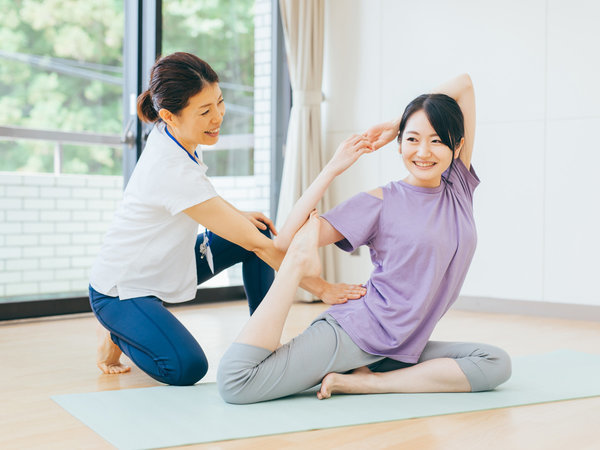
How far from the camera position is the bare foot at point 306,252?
1.76 meters

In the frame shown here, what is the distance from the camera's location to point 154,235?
2035 mm

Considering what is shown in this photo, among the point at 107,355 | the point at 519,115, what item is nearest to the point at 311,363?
the point at 107,355

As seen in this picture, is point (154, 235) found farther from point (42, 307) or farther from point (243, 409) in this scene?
point (42, 307)

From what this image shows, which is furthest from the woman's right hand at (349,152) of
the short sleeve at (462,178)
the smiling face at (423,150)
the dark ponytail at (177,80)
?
the dark ponytail at (177,80)

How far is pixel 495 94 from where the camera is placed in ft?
12.2

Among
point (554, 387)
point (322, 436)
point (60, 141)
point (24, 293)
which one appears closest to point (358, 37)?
point (60, 141)

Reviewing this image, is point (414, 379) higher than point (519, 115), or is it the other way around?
point (519, 115)

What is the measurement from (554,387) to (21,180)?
258 centimetres

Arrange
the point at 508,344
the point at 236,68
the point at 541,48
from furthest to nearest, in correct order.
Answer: the point at 236,68
the point at 541,48
the point at 508,344

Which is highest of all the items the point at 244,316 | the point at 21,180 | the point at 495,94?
the point at 495,94

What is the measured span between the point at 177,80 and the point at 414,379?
3.51 feet

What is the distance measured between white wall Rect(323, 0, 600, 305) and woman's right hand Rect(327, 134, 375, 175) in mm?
1988

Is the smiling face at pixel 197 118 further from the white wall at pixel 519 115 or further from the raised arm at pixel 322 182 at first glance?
the white wall at pixel 519 115

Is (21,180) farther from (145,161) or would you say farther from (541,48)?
(541,48)
